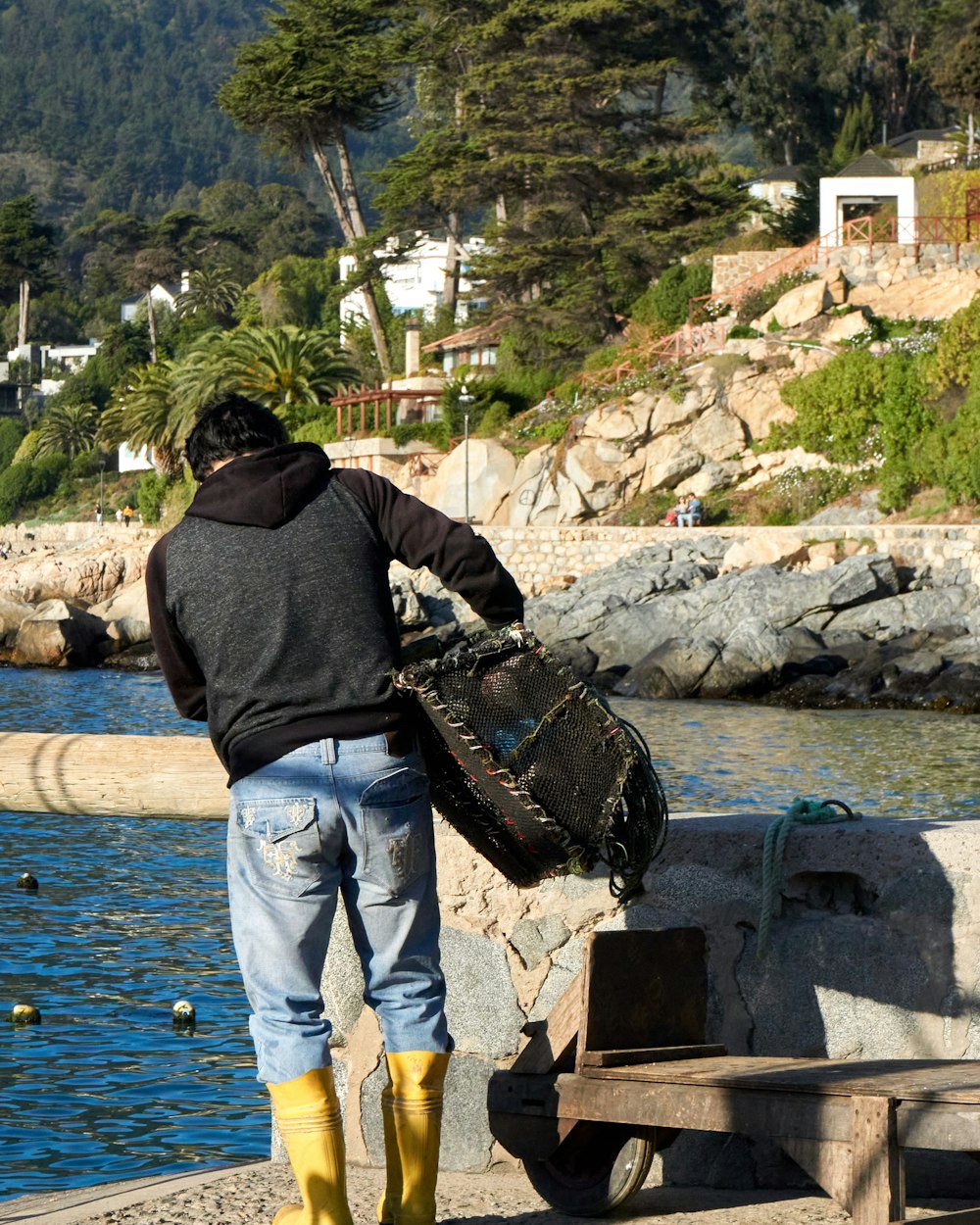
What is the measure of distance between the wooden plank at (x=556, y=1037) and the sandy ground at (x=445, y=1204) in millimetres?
334

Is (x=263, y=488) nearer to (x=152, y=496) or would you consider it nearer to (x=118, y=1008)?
(x=118, y=1008)

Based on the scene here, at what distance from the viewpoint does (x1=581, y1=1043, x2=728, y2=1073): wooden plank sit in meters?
3.89

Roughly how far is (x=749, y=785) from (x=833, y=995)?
15317mm

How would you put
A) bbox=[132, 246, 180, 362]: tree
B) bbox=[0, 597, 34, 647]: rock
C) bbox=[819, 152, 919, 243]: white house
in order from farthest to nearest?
1. bbox=[132, 246, 180, 362]: tree
2. bbox=[819, 152, 919, 243]: white house
3. bbox=[0, 597, 34, 647]: rock

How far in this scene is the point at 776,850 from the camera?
13.6 feet

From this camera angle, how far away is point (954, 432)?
36.3m

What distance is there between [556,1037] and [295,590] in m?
1.24

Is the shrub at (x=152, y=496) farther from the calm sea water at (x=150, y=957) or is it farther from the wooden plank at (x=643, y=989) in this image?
the wooden plank at (x=643, y=989)

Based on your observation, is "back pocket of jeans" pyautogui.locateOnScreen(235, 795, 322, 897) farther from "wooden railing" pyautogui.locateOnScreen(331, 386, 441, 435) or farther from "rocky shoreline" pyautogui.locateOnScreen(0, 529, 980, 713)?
"wooden railing" pyautogui.locateOnScreen(331, 386, 441, 435)

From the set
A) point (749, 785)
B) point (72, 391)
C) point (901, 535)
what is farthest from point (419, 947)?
point (72, 391)

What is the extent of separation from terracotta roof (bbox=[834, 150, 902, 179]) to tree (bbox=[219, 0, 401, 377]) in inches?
577

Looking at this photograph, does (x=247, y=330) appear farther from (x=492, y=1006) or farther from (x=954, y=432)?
(x=492, y=1006)

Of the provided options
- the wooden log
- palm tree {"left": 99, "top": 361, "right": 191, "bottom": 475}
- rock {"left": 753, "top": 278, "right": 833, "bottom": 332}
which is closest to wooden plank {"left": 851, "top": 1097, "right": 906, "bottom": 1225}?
the wooden log

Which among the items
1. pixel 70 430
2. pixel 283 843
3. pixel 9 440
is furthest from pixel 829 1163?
pixel 9 440
